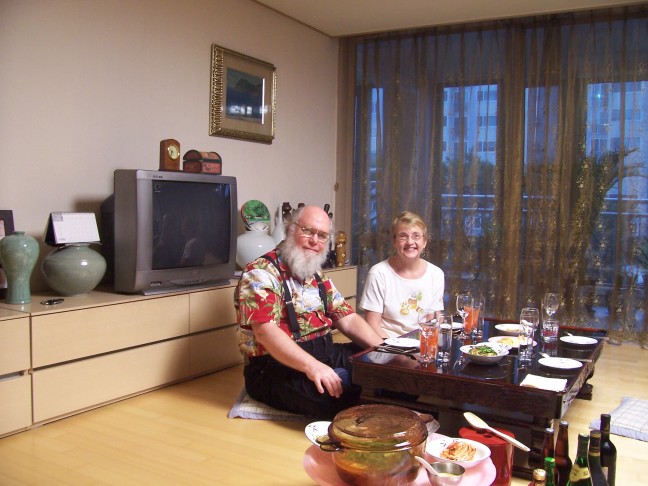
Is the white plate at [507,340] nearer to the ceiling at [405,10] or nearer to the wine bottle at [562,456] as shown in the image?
the wine bottle at [562,456]

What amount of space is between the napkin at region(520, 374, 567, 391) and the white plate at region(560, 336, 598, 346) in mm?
614

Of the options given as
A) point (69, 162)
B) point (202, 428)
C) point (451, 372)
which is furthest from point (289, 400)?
point (69, 162)

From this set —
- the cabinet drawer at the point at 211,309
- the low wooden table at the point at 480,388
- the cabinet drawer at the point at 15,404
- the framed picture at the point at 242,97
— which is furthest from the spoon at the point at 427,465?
the framed picture at the point at 242,97

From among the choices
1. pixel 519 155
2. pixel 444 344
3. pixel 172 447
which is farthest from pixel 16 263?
pixel 519 155

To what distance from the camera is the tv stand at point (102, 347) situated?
265cm

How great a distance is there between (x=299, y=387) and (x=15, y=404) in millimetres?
1188

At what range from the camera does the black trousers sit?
273 cm

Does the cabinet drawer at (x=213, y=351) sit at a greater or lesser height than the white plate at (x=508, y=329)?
lesser

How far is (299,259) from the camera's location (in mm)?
2850

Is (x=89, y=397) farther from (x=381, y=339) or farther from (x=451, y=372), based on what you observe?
(x=451, y=372)

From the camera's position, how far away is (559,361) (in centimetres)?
253

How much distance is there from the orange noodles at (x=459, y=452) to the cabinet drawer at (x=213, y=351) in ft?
7.10

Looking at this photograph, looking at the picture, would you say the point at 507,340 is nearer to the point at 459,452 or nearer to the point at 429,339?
the point at 429,339

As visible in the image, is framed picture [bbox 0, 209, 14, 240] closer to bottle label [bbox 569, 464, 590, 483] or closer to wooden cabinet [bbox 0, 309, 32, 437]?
wooden cabinet [bbox 0, 309, 32, 437]
